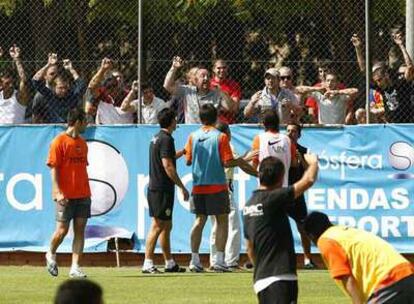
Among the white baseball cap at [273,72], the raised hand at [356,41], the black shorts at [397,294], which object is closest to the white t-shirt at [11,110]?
the white baseball cap at [273,72]

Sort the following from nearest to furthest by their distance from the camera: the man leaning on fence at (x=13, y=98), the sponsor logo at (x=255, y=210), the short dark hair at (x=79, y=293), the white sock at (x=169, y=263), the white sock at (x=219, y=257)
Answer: the short dark hair at (x=79, y=293), the sponsor logo at (x=255, y=210), the white sock at (x=169, y=263), the white sock at (x=219, y=257), the man leaning on fence at (x=13, y=98)

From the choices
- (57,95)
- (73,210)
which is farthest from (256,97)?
(73,210)

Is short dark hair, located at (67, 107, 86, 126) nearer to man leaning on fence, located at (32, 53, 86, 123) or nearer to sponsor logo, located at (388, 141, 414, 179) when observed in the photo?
man leaning on fence, located at (32, 53, 86, 123)

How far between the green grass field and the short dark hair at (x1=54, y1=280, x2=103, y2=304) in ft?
25.8

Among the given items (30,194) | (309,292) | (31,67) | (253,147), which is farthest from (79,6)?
(309,292)

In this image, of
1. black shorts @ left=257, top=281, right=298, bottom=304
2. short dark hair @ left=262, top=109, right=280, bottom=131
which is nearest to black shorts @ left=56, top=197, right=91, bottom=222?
short dark hair @ left=262, top=109, right=280, bottom=131

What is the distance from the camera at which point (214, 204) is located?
17.5 metres

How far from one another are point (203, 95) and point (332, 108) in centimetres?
182

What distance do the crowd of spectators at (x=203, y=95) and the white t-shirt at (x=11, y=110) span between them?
14 mm

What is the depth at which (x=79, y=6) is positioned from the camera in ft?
67.8

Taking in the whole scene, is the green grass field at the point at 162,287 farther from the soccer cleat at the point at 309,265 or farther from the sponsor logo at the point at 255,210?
the sponsor logo at the point at 255,210

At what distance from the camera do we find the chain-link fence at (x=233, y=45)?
744 inches

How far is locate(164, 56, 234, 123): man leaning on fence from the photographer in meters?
18.5

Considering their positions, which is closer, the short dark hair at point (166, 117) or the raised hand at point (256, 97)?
the short dark hair at point (166, 117)
